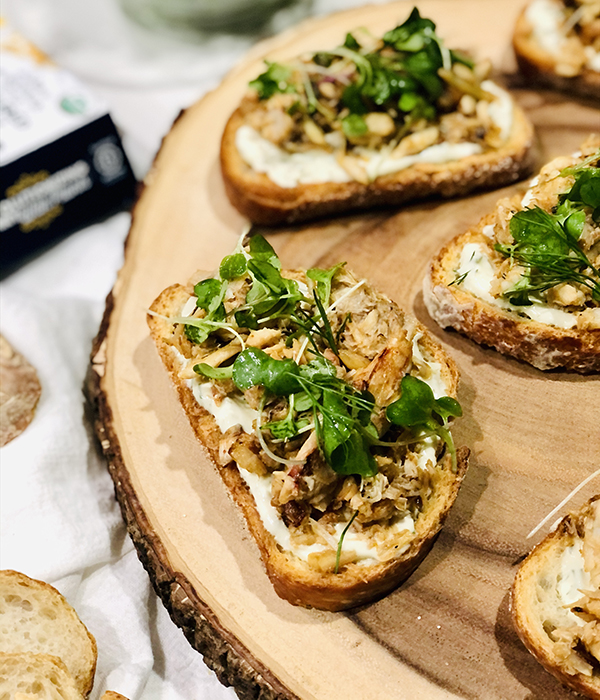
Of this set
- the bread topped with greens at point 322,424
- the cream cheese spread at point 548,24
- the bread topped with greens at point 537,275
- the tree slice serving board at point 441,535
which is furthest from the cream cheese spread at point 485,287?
the cream cheese spread at point 548,24

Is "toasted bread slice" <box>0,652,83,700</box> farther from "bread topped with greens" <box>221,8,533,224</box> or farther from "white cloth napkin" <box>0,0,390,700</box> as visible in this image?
"bread topped with greens" <box>221,8,533,224</box>

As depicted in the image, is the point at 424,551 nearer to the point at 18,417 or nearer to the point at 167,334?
the point at 167,334

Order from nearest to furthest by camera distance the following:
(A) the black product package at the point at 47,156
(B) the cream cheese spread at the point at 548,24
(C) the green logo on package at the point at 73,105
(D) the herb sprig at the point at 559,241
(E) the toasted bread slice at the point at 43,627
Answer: (E) the toasted bread slice at the point at 43,627 < (D) the herb sprig at the point at 559,241 < (A) the black product package at the point at 47,156 < (C) the green logo on package at the point at 73,105 < (B) the cream cheese spread at the point at 548,24

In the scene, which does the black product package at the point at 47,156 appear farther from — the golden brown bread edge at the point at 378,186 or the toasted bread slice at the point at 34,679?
the toasted bread slice at the point at 34,679

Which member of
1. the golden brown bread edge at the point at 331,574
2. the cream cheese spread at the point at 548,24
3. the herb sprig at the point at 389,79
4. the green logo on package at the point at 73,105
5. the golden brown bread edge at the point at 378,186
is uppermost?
the green logo on package at the point at 73,105

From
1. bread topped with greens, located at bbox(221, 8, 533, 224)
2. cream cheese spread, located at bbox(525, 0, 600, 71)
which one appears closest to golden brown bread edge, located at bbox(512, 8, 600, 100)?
cream cheese spread, located at bbox(525, 0, 600, 71)

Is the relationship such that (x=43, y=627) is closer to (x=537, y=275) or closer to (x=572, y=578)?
(x=572, y=578)

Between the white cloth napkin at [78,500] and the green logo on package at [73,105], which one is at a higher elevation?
the green logo on package at [73,105]
